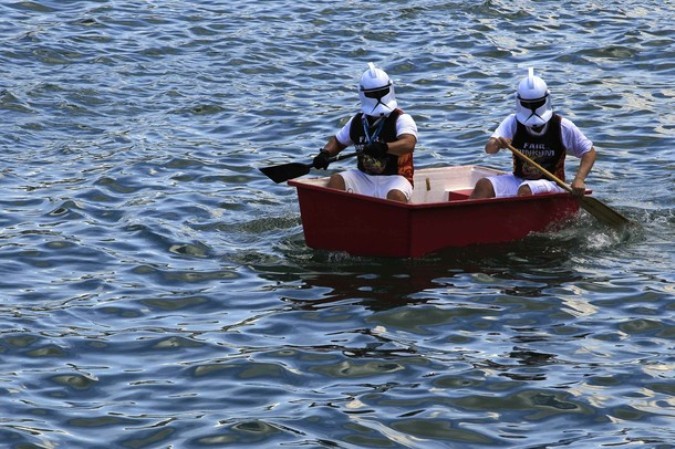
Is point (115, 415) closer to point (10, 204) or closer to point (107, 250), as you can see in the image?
point (107, 250)

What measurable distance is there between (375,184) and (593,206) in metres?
1.98

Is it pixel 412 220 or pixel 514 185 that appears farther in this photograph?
pixel 514 185

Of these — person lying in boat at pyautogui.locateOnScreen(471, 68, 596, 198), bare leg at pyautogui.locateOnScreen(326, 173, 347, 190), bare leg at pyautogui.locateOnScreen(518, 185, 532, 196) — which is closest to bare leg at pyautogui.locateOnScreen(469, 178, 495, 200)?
person lying in boat at pyautogui.locateOnScreen(471, 68, 596, 198)

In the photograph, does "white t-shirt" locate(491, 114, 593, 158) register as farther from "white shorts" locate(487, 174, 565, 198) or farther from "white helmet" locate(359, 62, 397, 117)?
"white helmet" locate(359, 62, 397, 117)

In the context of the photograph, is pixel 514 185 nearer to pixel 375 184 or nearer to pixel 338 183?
pixel 375 184

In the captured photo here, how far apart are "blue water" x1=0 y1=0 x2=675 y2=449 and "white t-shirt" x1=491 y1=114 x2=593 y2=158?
2.08 feet

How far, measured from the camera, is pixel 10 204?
1452 centimetres

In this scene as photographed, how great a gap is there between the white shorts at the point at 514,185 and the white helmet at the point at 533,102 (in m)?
0.53

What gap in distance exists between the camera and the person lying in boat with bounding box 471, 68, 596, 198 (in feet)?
42.2

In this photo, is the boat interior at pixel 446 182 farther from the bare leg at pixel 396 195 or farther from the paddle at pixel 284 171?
the paddle at pixel 284 171

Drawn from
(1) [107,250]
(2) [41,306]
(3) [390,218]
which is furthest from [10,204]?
(3) [390,218]

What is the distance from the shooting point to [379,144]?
12531mm

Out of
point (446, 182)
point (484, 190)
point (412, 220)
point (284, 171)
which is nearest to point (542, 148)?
point (484, 190)

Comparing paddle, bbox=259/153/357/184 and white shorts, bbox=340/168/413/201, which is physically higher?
paddle, bbox=259/153/357/184
